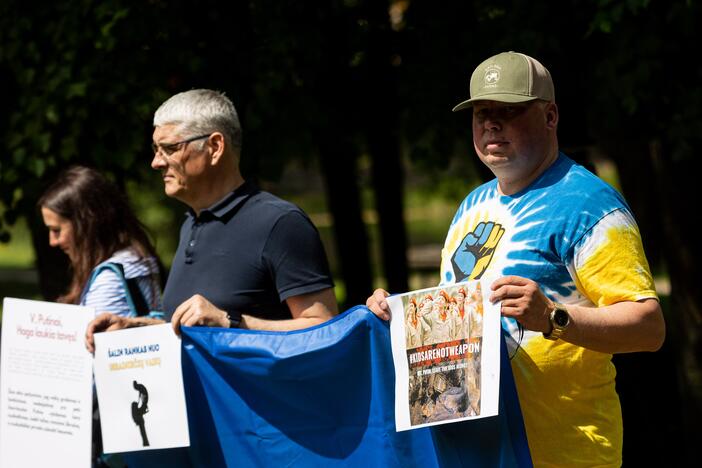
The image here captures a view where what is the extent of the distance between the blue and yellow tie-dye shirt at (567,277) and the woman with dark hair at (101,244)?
1.74m

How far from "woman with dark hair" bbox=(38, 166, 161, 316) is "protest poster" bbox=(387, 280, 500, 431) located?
59.2 inches

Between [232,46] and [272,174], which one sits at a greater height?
[232,46]

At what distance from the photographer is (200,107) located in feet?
13.8

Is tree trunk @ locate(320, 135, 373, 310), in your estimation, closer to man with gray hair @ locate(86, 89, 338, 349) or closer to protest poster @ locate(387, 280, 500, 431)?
man with gray hair @ locate(86, 89, 338, 349)

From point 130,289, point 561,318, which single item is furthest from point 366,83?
point 561,318

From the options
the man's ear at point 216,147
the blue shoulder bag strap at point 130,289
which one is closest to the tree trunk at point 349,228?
the blue shoulder bag strap at point 130,289

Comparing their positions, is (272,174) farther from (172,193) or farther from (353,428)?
(353,428)

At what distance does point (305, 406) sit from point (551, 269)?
107 cm

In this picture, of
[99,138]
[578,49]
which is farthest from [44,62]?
[578,49]

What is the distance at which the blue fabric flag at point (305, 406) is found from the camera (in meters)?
3.50

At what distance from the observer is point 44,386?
4410 mm

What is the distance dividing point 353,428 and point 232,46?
3.89 m

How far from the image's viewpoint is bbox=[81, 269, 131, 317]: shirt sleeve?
440cm

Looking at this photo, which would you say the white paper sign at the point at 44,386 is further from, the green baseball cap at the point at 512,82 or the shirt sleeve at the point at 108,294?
the green baseball cap at the point at 512,82
